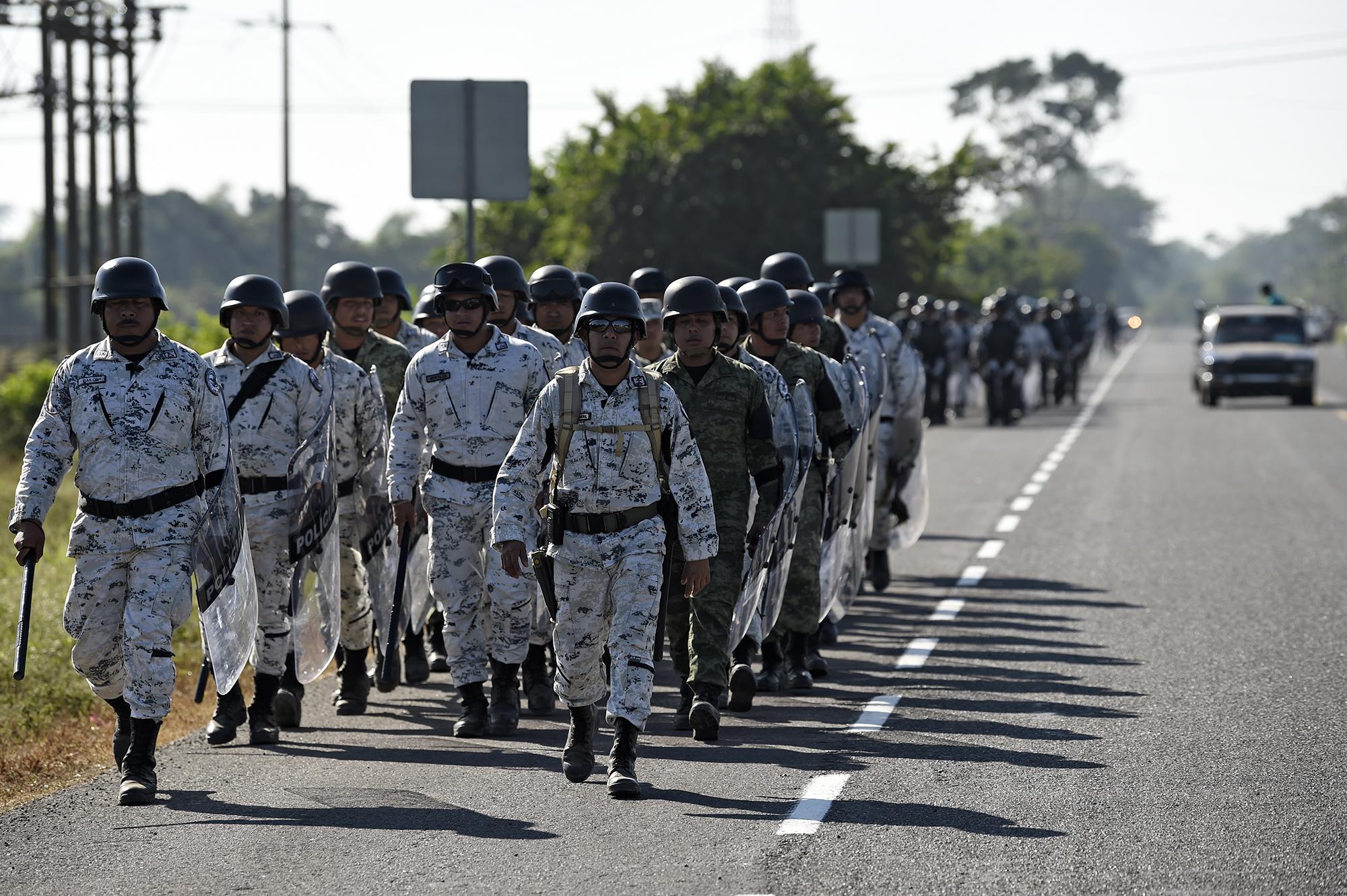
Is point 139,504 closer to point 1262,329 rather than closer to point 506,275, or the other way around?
point 506,275

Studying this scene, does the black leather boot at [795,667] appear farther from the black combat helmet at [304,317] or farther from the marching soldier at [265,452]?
the black combat helmet at [304,317]

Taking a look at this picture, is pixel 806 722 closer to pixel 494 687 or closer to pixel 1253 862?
pixel 494 687

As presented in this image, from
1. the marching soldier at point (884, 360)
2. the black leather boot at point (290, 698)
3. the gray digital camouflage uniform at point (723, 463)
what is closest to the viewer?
the gray digital camouflage uniform at point (723, 463)

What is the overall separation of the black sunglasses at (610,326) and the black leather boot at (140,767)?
7.00 feet

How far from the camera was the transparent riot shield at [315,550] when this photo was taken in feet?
29.8

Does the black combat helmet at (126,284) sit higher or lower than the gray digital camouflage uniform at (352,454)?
higher

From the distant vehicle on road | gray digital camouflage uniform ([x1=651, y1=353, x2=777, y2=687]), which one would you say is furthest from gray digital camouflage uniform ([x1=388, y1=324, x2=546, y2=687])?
the distant vehicle on road

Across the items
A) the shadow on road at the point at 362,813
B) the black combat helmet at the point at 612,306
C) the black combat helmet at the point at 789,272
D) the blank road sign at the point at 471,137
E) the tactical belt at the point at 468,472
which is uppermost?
the blank road sign at the point at 471,137

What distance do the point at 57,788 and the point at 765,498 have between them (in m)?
3.07

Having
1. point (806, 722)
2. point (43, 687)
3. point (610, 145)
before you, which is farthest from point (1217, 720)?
point (610, 145)

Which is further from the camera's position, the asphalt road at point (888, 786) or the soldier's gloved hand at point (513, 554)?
the soldier's gloved hand at point (513, 554)

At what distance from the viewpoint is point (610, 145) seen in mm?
42469

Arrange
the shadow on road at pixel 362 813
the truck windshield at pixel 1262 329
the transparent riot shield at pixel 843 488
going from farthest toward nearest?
the truck windshield at pixel 1262 329 → the transparent riot shield at pixel 843 488 → the shadow on road at pixel 362 813

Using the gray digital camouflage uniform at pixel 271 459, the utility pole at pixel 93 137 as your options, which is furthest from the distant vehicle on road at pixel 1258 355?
the gray digital camouflage uniform at pixel 271 459
